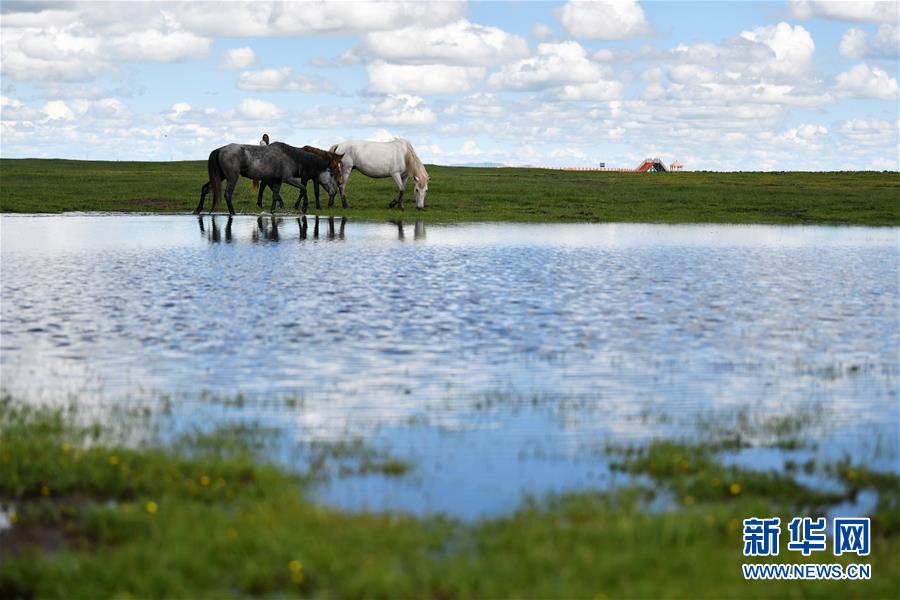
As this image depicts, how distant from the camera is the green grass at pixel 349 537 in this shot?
24.6 ft

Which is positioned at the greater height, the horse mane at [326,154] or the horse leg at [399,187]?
the horse mane at [326,154]

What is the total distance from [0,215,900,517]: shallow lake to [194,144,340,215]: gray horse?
15.6 metres

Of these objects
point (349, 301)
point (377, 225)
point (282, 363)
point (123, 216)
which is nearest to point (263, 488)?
point (282, 363)

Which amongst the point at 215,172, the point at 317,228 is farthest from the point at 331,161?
the point at 317,228

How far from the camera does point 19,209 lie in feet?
181

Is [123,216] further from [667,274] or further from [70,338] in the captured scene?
[70,338]

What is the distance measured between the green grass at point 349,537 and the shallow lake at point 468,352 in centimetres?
67

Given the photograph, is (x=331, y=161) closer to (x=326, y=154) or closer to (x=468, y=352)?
(x=326, y=154)

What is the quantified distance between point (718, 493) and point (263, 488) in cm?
373

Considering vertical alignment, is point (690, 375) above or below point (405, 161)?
below

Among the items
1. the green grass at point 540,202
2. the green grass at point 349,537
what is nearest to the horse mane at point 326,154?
the green grass at point 540,202

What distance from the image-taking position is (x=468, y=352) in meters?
16.7

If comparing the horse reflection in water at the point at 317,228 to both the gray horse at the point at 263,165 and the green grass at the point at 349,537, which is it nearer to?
the gray horse at the point at 263,165

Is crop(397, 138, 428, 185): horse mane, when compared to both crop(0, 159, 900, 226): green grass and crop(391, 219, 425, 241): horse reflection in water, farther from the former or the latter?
crop(391, 219, 425, 241): horse reflection in water
